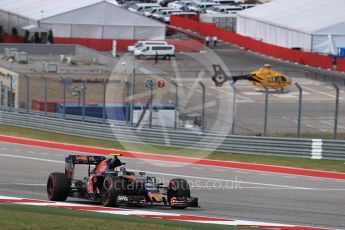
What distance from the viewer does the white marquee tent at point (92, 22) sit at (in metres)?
81.9

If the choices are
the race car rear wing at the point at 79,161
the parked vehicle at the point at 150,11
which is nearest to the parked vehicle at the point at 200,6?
the parked vehicle at the point at 150,11

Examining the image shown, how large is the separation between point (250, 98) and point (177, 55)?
19628mm

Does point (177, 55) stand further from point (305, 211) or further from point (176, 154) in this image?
point (305, 211)

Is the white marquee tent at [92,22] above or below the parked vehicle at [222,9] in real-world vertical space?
below

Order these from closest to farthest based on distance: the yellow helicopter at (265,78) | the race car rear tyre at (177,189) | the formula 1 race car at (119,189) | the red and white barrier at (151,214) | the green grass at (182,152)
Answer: the red and white barrier at (151,214)
the formula 1 race car at (119,189)
the race car rear tyre at (177,189)
the green grass at (182,152)
the yellow helicopter at (265,78)

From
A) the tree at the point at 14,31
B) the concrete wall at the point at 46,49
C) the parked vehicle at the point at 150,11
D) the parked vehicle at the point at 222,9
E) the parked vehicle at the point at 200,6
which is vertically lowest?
the concrete wall at the point at 46,49

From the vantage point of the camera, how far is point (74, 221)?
759 inches

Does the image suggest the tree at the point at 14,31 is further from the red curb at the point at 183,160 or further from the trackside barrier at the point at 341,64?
the red curb at the point at 183,160

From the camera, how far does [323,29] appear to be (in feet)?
253

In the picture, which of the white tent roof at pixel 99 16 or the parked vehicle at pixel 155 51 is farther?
the white tent roof at pixel 99 16

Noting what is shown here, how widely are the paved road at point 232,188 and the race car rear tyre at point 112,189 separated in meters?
1.12

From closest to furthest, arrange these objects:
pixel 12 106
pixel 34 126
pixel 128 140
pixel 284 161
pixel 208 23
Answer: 1. pixel 284 161
2. pixel 128 140
3. pixel 34 126
4. pixel 12 106
5. pixel 208 23

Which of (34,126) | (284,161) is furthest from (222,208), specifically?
(34,126)

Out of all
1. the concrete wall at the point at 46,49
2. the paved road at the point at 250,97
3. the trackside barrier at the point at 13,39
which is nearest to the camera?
the paved road at the point at 250,97
